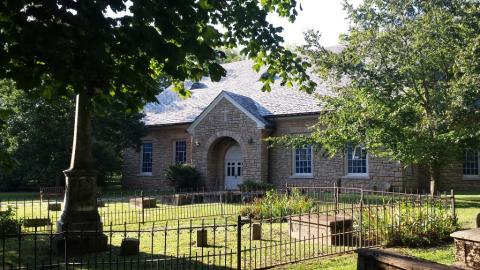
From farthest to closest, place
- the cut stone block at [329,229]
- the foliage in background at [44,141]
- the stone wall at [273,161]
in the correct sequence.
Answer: the foliage in background at [44,141] → the stone wall at [273,161] → the cut stone block at [329,229]

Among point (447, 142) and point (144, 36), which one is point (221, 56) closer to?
point (144, 36)

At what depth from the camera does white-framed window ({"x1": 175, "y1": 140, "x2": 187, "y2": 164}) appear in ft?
90.6

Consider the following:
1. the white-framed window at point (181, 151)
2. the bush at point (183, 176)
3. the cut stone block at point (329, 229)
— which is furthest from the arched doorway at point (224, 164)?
the cut stone block at point (329, 229)

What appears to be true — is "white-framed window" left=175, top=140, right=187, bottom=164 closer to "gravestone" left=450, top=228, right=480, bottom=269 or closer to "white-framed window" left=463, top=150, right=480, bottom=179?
"white-framed window" left=463, top=150, right=480, bottom=179

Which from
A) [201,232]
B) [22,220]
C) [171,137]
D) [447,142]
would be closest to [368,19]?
[447,142]

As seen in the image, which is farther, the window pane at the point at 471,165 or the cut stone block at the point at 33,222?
the window pane at the point at 471,165

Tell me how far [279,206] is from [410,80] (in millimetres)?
6388

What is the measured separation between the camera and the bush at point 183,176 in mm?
24094

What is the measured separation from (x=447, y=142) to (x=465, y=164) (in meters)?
8.80

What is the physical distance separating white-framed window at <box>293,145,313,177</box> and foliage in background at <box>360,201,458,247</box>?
1317cm

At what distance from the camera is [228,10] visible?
5.93 meters

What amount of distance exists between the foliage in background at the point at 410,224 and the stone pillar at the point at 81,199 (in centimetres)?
533

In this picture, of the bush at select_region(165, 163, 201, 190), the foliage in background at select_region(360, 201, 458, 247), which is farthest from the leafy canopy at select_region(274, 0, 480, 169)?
the bush at select_region(165, 163, 201, 190)

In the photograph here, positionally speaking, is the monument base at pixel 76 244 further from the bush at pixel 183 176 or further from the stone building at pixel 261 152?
the bush at pixel 183 176
